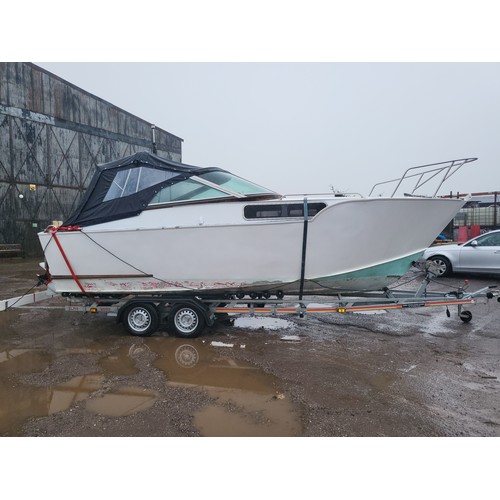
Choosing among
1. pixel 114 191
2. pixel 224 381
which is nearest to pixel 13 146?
pixel 114 191

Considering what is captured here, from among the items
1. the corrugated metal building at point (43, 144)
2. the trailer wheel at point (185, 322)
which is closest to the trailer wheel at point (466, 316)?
the trailer wheel at point (185, 322)

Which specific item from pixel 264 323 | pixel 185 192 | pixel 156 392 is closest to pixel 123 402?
pixel 156 392

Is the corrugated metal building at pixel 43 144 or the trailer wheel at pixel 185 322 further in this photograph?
the corrugated metal building at pixel 43 144

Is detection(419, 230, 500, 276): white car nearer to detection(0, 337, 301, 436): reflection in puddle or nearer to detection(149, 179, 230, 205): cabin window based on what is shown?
detection(149, 179, 230, 205): cabin window

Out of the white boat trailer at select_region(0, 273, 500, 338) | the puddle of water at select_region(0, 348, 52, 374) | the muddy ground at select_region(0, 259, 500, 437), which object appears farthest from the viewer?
the white boat trailer at select_region(0, 273, 500, 338)

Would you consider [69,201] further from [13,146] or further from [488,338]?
[488,338]

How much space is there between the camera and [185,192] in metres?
4.99

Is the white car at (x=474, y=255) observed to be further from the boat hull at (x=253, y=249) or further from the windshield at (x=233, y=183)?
the windshield at (x=233, y=183)

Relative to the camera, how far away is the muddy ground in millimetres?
2908

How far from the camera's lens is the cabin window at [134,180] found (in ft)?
16.8

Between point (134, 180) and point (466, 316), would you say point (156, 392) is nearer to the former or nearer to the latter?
point (134, 180)

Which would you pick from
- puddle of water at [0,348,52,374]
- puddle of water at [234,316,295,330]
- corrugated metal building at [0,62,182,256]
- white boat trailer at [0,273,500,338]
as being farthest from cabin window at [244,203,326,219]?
corrugated metal building at [0,62,182,256]

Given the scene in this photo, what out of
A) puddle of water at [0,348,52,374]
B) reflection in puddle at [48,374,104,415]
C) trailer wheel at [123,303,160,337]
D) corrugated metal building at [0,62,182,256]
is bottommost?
puddle of water at [0,348,52,374]

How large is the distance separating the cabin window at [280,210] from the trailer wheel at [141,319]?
2.00m
